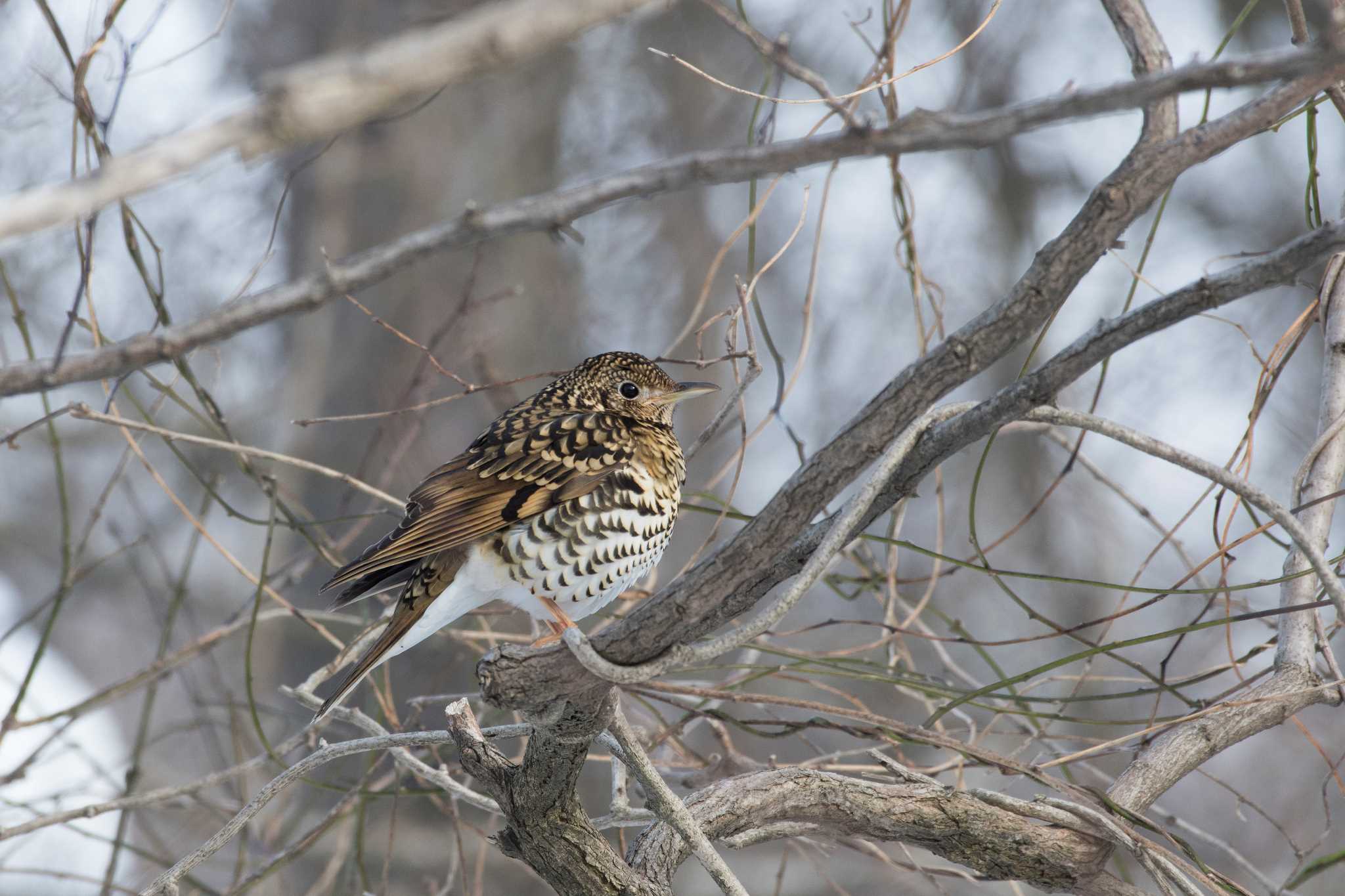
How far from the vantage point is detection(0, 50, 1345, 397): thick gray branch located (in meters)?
1.07

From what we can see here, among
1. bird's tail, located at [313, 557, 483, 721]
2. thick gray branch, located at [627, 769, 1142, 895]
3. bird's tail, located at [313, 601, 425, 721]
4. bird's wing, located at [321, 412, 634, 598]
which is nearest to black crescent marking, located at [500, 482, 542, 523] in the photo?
bird's wing, located at [321, 412, 634, 598]

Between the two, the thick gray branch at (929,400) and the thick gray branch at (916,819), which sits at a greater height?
the thick gray branch at (929,400)

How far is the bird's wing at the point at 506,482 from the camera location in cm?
278

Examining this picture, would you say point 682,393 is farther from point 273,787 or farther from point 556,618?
point 273,787

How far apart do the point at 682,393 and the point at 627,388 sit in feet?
0.56

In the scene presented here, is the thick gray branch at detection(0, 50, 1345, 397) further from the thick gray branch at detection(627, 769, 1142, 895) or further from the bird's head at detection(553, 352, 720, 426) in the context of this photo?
the bird's head at detection(553, 352, 720, 426)

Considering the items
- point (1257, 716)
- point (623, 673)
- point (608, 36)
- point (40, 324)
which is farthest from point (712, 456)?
point (623, 673)

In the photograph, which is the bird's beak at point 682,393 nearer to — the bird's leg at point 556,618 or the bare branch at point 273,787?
the bird's leg at point 556,618

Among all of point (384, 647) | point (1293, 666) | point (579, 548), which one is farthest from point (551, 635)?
point (1293, 666)

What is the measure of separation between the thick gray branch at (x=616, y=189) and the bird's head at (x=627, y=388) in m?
2.19

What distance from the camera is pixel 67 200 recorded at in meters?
0.89

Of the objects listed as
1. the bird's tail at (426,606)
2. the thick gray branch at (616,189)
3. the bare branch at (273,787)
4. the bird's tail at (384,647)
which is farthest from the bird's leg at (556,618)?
the thick gray branch at (616,189)

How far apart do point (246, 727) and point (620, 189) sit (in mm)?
6009

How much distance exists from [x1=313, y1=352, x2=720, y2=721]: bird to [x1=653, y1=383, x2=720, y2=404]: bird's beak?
285 millimetres
